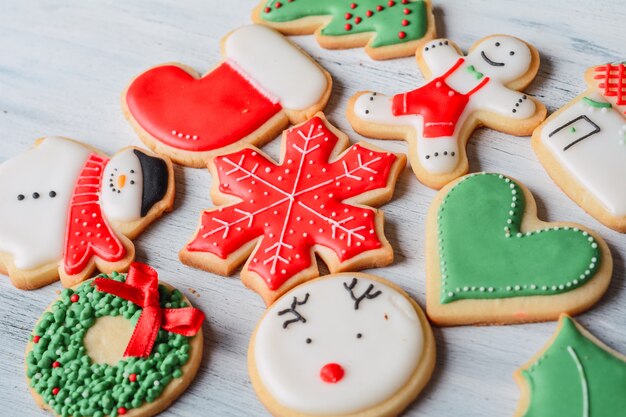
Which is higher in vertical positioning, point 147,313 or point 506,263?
point 506,263

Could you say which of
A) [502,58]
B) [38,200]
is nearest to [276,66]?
[502,58]

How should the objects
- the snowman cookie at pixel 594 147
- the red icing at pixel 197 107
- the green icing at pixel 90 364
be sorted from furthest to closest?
1. the red icing at pixel 197 107
2. the snowman cookie at pixel 594 147
3. the green icing at pixel 90 364

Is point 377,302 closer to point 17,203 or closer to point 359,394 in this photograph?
point 359,394

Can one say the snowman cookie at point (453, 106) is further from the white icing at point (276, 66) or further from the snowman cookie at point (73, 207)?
the snowman cookie at point (73, 207)

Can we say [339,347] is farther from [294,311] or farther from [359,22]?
[359,22]

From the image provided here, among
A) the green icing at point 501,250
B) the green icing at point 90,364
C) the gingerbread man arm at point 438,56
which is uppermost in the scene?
the gingerbread man arm at point 438,56

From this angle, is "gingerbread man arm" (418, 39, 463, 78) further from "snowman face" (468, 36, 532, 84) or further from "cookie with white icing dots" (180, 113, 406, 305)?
"cookie with white icing dots" (180, 113, 406, 305)

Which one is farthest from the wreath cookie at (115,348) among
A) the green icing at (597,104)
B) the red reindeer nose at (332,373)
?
the green icing at (597,104)
